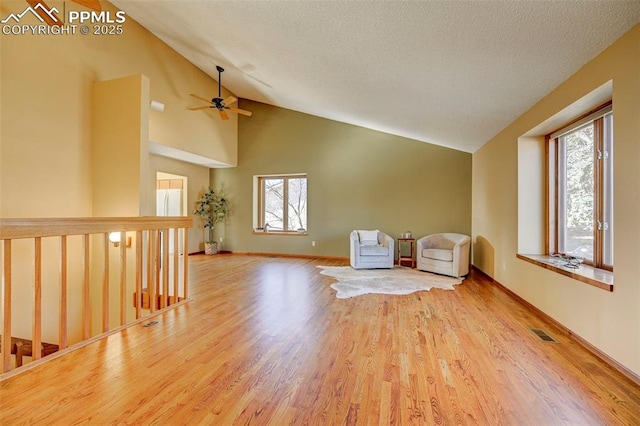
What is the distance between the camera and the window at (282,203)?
725 centimetres

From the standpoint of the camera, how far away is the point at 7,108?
10.6 feet

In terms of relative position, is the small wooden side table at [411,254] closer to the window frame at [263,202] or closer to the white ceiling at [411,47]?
the white ceiling at [411,47]

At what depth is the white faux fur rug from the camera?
4.00m

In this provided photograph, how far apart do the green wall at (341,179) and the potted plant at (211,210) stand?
0.25 m

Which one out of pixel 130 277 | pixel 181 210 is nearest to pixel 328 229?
pixel 181 210

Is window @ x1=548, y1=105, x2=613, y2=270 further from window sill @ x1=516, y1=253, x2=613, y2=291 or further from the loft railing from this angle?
the loft railing

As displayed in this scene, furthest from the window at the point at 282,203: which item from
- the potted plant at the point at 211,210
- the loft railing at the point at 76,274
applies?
the loft railing at the point at 76,274

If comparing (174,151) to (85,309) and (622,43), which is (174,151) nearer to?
(85,309)

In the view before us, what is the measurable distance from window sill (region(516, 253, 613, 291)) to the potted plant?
6.64 m

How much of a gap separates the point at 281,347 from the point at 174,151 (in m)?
4.90

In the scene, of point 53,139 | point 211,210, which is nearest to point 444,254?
point 211,210

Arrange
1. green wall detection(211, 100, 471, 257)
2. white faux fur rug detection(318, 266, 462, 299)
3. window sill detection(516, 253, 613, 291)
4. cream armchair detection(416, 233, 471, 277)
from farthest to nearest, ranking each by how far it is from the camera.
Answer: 1. green wall detection(211, 100, 471, 257)
2. cream armchair detection(416, 233, 471, 277)
3. white faux fur rug detection(318, 266, 462, 299)
4. window sill detection(516, 253, 613, 291)

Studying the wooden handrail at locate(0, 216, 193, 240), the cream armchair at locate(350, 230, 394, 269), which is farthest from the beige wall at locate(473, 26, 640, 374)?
the wooden handrail at locate(0, 216, 193, 240)

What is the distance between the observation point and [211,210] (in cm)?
752
